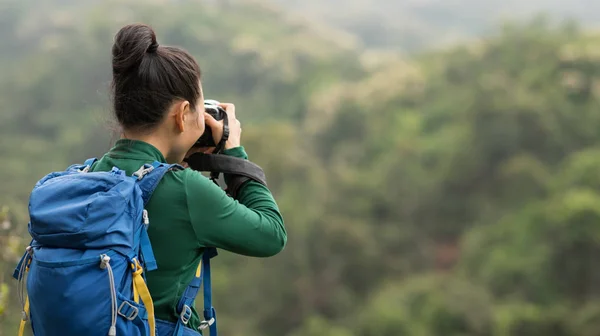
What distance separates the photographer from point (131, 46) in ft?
3.12

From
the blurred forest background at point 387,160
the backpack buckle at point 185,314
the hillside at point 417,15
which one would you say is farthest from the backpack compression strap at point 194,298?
the hillside at point 417,15

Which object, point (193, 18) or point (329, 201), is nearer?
point (329, 201)

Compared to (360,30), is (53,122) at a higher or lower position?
lower

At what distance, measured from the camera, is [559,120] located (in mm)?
16453

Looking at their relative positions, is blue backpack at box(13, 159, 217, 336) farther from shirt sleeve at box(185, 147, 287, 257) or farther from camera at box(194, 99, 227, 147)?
camera at box(194, 99, 227, 147)

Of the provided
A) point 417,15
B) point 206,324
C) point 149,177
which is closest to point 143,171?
point 149,177

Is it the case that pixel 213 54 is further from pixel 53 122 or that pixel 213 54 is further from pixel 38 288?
pixel 38 288

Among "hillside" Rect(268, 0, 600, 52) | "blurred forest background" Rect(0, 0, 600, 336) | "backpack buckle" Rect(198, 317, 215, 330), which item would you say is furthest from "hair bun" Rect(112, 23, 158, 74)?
"hillside" Rect(268, 0, 600, 52)

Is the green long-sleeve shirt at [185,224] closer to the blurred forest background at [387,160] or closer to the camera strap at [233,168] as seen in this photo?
the camera strap at [233,168]

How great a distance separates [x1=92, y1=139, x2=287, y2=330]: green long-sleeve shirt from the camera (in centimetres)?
94

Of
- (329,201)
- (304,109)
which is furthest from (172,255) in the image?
(304,109)

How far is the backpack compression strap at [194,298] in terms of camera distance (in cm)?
99

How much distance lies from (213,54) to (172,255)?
23719 millimetres

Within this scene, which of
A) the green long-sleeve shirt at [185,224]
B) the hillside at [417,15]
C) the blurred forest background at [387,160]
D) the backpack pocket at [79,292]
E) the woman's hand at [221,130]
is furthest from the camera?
the hillside at [417,15]
